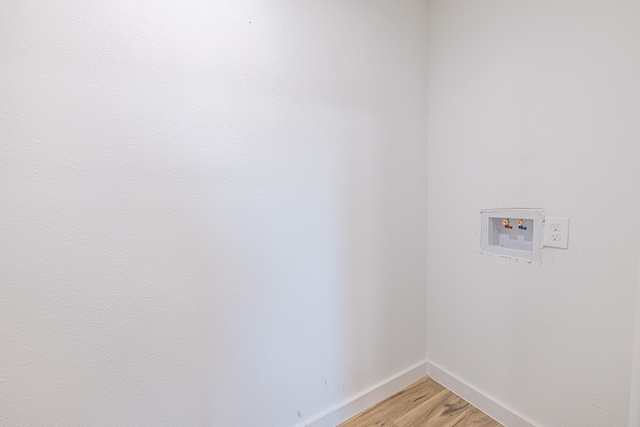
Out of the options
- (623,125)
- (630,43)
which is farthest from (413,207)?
(630,43)

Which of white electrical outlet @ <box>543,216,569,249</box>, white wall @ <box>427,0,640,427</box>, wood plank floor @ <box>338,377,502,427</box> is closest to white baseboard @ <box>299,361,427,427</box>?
wood plank floor @ <box>338,377,502,427</box>

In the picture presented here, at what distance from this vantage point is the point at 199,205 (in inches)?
33.1

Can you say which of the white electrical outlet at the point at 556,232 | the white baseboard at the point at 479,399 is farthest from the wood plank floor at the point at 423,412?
the white electrical outlet at the point at 556,232

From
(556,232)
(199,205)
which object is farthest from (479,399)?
(199,205)

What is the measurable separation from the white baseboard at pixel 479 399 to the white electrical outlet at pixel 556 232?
0.74 metres

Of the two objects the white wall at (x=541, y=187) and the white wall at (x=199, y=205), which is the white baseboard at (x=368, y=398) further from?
the white wall at (x=541, y=187)

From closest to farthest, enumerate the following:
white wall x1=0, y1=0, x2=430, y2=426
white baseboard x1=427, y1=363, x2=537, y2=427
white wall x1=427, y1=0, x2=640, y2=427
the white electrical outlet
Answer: white wall x1=0, y1=0, x2=430, y2=426
white wall x1=427, y1=0, x2=640, y2=427
the white electrical outlet
white baseboard x1=427, y1=363, x2=537, y2=427

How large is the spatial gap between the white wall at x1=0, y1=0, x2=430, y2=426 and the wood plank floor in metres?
0.13

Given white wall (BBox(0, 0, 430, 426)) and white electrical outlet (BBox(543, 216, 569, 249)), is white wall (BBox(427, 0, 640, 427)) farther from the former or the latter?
white wall (BBox(0, 0, 430, 426))

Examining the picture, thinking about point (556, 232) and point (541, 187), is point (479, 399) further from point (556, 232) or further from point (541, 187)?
point (541, 187)

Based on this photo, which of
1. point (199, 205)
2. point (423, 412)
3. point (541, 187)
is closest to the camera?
point (199, 205)

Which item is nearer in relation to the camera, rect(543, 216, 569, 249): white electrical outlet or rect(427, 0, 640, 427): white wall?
rect(427, 0, 640, 427): white wall

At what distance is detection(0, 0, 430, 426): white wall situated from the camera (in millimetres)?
666

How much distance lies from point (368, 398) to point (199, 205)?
1158mm
